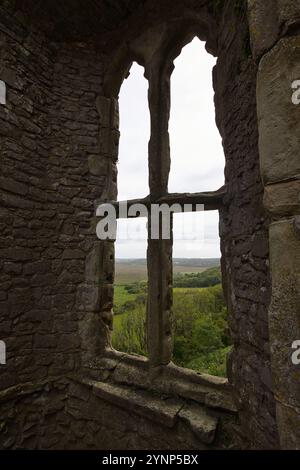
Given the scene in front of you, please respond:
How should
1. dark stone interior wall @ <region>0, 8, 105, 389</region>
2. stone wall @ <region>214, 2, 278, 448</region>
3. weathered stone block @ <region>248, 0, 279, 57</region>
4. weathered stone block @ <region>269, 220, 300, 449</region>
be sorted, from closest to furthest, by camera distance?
weathered stone block @ <region>269, 220, 300, 449</region> → weathered stone block @ <region>248, 0, 279, 57</region> → stone wall @ <region>214, 2, 278, 448</region> → dark stone interior wall @ <region>0, 8, 105, 389</region>

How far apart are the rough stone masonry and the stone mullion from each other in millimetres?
24

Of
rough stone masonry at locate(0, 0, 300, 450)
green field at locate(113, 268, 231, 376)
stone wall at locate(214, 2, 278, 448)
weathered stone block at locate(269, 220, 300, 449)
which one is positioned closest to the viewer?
weathered stone block at locate(269, 220, 300, 449)

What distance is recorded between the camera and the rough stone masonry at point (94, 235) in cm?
188

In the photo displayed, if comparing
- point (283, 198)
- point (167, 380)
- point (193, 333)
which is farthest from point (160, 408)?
point (193, 333)

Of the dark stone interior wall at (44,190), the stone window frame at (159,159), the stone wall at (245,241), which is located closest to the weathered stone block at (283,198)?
the stone wall at (245,241)

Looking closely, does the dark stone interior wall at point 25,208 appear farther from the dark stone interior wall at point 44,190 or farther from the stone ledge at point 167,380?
the stone ledge at point 167,380

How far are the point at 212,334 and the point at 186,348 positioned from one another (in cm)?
47

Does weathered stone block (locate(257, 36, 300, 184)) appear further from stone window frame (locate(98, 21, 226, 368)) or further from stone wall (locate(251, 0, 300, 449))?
stone window frame (locate(98, 21, 226, 368))

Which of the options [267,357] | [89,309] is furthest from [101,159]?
[267,357]

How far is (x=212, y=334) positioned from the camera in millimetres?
4250

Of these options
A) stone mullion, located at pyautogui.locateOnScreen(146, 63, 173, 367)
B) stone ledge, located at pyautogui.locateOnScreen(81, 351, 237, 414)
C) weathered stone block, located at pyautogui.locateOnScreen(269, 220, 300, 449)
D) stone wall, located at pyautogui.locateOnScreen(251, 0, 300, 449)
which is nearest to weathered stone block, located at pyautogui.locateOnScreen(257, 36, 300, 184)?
stone wall, located at pyautogui.locateOnScreen(251, 0, 300, 449)

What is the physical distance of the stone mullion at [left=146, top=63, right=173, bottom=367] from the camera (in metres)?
2.50

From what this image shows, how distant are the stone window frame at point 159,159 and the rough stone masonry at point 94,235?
2 cm
